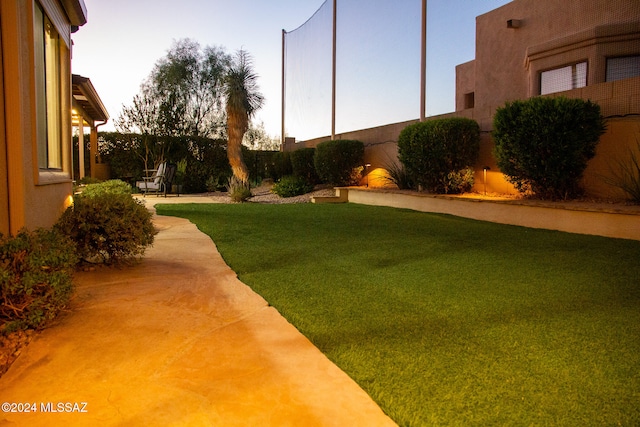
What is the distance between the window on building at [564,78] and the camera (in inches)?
451

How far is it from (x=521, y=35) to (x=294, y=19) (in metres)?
9.11

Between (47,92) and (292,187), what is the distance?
894 cm

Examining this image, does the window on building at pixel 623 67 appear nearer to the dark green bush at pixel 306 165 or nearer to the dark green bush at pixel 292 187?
the dark green bush at pixel 306 165

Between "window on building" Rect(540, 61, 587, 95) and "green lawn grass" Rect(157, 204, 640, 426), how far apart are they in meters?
7.67

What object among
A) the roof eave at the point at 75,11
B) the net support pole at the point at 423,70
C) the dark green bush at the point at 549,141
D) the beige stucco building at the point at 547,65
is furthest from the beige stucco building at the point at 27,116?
the net support pole at the point at 423,70

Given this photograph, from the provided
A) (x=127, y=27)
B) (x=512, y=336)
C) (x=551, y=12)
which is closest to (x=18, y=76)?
(x=512, y=336)

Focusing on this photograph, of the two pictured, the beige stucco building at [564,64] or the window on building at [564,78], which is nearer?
the beige stucco building at [564,64]

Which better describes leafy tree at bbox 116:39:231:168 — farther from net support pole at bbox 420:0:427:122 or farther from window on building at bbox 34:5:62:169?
window on building at bbox 34:5:62:169

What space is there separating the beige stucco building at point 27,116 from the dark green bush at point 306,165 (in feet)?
32.0

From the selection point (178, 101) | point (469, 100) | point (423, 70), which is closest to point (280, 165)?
point (178, 101)

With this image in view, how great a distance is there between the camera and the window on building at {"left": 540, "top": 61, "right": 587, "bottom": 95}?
1146 cm

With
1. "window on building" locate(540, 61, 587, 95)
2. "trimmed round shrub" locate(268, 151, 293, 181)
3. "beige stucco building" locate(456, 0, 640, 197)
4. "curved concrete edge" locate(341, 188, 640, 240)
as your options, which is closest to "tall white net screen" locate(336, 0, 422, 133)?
"beige stucco building" locate(456, 0, 640, 197)

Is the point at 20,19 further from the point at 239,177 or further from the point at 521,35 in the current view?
the point at 521,35

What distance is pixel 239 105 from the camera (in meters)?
13.5
